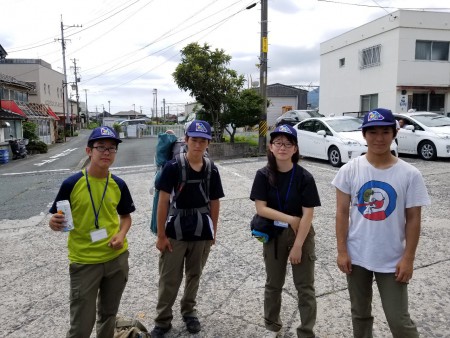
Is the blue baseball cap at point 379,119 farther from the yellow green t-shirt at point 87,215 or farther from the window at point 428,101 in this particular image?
the window at point 428,101

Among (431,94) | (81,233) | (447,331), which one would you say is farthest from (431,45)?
(81,233)

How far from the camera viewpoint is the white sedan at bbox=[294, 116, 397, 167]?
33.8 ft

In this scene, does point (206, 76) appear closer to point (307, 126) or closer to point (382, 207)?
point (307, 126)

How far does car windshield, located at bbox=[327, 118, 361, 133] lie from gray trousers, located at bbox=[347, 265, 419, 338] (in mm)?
9256

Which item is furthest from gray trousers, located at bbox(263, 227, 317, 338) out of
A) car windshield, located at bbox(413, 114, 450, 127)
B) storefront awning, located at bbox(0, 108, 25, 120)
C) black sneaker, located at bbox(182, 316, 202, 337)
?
storefront awning, located at bbox(0, 108, 25, 120)

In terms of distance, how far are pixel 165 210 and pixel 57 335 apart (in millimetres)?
1304

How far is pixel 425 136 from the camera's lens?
36.4 ft

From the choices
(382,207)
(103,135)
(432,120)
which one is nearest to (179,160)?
(103,135)

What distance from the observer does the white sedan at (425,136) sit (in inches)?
422

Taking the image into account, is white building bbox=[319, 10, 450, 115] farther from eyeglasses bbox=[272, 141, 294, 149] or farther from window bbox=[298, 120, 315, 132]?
eyeglasses bbox=[272, 141, 294, 149]

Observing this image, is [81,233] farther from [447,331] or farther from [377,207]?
[447,331]

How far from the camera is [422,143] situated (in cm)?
1127

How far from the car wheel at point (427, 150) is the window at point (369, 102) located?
37.5 ft

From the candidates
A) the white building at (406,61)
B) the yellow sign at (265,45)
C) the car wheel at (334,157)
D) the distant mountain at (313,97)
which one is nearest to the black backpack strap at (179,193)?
the car wheel at (334,157)
